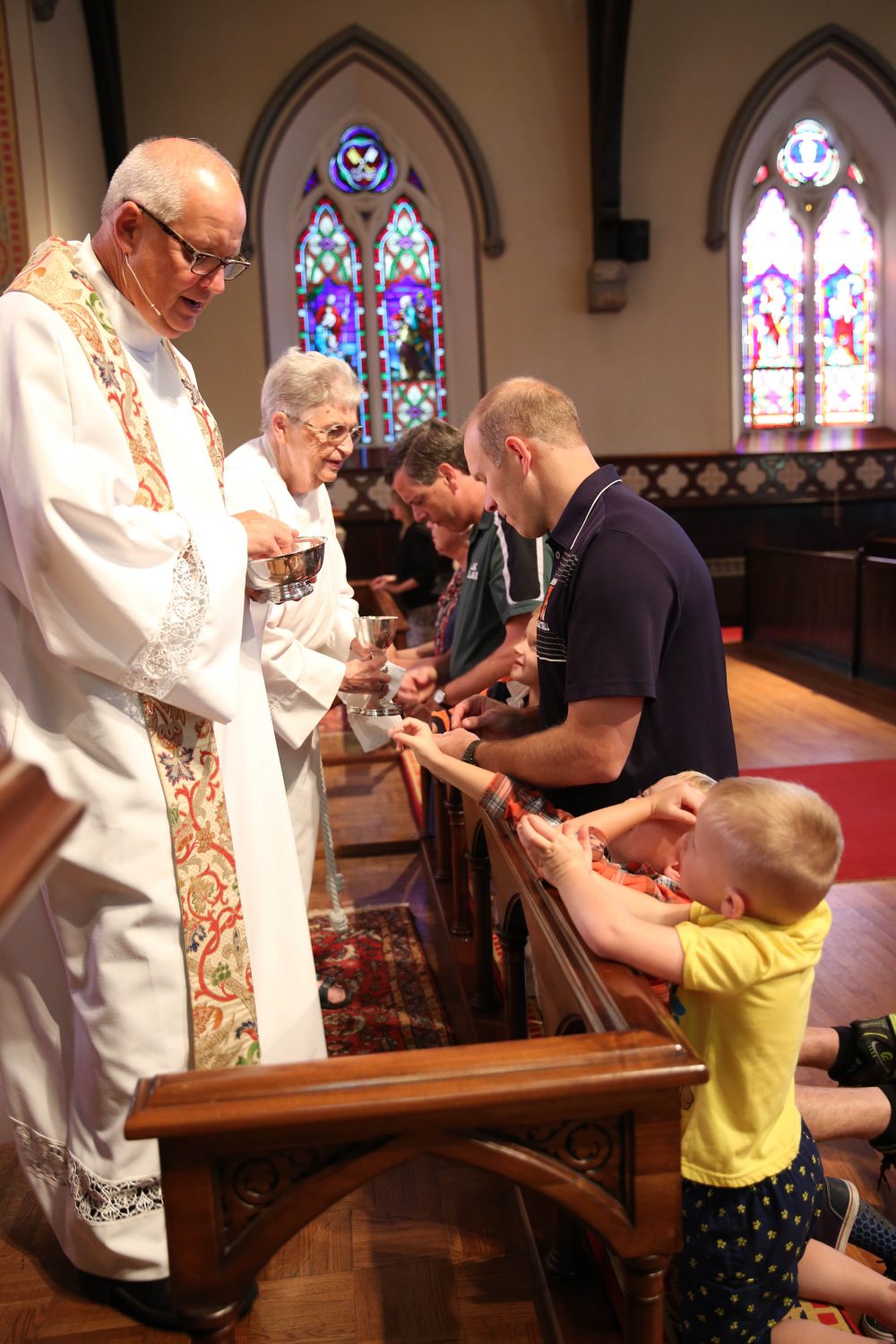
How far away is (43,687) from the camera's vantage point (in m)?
1.86

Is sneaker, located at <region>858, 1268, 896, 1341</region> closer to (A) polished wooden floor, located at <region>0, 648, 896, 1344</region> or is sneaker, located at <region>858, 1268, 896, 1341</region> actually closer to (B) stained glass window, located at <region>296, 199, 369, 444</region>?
(A) polished wooden floor, located at <region>0, 648, 896, 1344</region>

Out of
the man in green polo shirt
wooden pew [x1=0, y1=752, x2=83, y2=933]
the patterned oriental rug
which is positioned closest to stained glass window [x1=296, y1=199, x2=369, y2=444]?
the man in green polo shirt

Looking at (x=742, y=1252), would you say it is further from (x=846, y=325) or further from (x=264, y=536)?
(x=846, y=325)

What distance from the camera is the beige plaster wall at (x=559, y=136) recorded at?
10.3 metres

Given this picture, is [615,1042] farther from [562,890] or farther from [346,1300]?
[346,1300]

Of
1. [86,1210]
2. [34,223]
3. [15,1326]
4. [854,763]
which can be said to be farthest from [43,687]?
[34,223]

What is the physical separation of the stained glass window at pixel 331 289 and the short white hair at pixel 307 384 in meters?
8.55

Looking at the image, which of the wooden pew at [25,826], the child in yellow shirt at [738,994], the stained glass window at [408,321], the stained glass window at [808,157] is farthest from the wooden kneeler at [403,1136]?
the stained glass window at [808,157]

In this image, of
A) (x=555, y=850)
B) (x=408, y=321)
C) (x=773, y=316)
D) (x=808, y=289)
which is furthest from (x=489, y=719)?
(x=808, y=289)

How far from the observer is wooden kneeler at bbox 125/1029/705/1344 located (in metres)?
1.12

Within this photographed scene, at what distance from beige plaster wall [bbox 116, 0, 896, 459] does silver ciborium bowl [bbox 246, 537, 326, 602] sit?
8994 mm

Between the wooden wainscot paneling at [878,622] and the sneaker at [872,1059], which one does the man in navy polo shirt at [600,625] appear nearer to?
the sneaker at [872,1059]

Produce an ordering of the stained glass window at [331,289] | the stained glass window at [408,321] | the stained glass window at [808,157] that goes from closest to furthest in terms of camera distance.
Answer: the stained glass window at [331,289]
the stained glass window at [408,321]
the stained glass window at [808,157]

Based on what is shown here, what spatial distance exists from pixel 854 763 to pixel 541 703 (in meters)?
3.87
